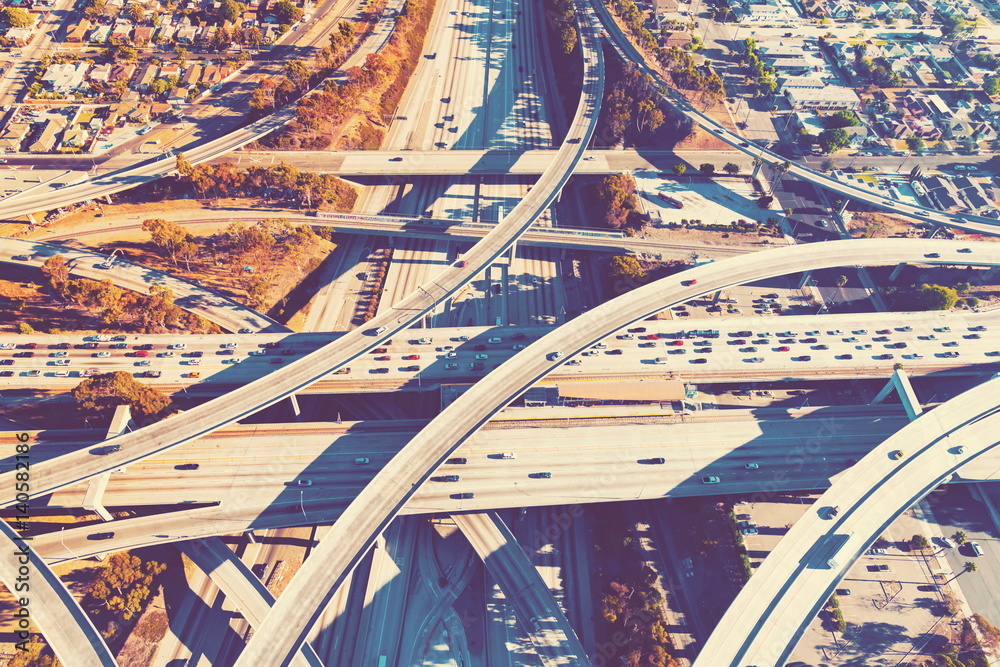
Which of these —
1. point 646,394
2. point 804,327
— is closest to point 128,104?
point 646,394

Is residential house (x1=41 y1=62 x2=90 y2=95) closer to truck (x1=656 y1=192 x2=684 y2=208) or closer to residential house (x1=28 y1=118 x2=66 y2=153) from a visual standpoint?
residential house (x1=28 y1=118 x2=66 y2=153)

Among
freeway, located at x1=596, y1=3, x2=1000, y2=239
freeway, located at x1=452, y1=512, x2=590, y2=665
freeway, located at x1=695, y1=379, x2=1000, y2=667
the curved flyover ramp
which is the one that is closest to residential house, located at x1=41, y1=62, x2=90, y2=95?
the curved flyover ramp

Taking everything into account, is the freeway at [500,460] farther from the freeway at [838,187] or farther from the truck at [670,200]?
the freeway at [838,187]

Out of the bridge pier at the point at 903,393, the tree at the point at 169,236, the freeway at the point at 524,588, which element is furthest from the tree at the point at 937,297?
the tree at the point at 169,236

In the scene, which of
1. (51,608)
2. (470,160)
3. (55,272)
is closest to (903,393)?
(470,160)

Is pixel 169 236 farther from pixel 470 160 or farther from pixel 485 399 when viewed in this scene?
pixel 485 399

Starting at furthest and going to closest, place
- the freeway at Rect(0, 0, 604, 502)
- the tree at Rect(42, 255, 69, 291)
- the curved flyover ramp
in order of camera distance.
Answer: the tree at Rect(42, 255, 69, 291) < the freeway at Rect(0, 0, 604, 502) < the curved flyover ramp
